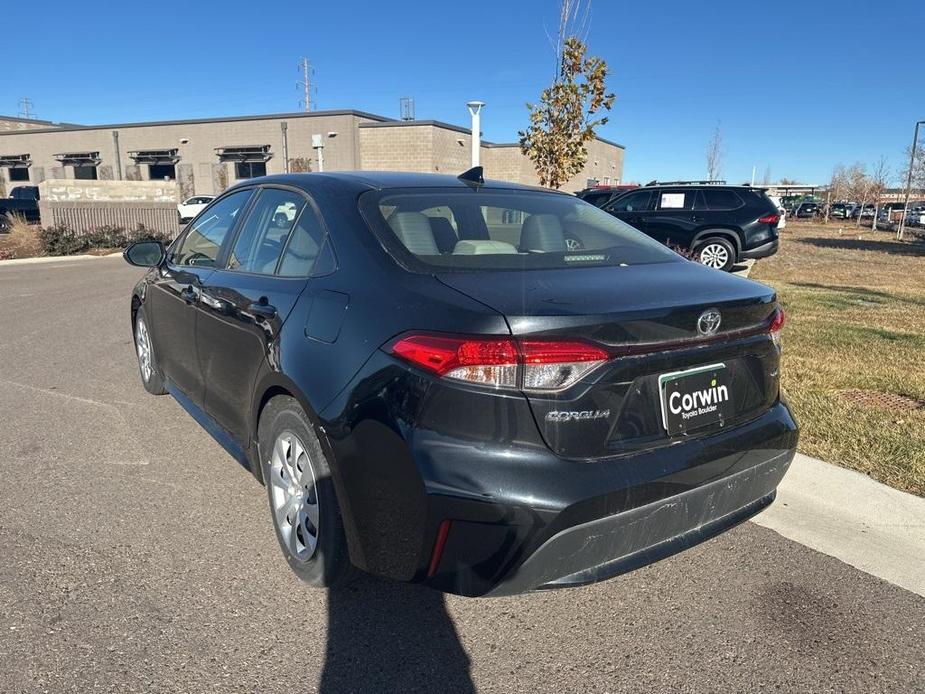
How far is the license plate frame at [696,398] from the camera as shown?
2207 millimetres

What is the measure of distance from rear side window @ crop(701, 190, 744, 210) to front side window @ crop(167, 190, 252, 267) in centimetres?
1087

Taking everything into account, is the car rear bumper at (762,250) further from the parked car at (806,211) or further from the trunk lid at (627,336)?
the parked car at (806,211)

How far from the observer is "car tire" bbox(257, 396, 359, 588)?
2445 mm

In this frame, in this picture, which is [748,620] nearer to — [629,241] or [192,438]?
[629,241]

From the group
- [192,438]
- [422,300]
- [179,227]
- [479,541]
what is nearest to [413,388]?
[422,300]

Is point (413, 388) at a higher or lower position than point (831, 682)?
higher

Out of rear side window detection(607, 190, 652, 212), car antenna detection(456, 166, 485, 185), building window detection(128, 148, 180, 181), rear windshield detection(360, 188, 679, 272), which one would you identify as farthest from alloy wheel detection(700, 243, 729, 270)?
building window detection(128, 148, 180, 181)

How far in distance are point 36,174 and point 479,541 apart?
56802 mm

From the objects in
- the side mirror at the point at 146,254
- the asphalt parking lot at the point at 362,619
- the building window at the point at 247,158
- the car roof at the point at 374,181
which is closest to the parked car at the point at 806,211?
the building window at the point at 247,158

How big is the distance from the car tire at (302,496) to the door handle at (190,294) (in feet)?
3.76

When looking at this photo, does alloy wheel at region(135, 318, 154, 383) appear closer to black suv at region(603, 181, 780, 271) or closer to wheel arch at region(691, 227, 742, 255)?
black suv at region(603, 181, 780, 271)

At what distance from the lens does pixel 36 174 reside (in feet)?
157

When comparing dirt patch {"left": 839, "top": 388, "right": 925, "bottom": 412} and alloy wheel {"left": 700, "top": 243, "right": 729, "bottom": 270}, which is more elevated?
alloy wheel {"left": 700, "top": 243, "right": 729, "bottom": 270}

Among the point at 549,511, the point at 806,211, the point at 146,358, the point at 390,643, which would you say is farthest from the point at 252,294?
the point at 806,211
